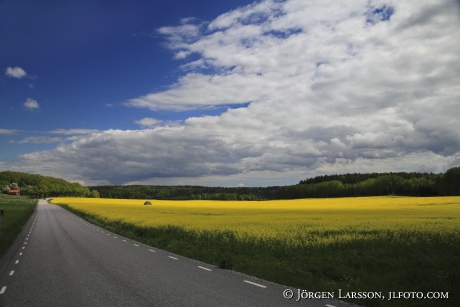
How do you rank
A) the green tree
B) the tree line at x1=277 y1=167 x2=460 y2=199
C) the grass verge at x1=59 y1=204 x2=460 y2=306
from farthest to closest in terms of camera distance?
the tree line at x1=277 y1=167 x2=460 y2=199 < the green tree < the grass verge at x1=59 y1=204 x2=460 y2=306

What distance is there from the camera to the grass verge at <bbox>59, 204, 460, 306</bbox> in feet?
35.8

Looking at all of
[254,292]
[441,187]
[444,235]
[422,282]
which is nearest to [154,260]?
[254,292]

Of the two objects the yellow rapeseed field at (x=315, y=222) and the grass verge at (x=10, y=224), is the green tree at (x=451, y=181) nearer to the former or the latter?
the yellow rapeseed field at (x=315, y=222)

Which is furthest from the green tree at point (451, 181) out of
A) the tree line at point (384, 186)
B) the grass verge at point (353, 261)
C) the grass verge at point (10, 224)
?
the grass verge at point (10, 224)

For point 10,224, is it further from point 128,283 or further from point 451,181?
point 451,181

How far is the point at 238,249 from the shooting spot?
17953 millimetres

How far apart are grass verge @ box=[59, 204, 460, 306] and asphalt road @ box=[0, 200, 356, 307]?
1.13m

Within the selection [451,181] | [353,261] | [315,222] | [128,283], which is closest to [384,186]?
[451,181]

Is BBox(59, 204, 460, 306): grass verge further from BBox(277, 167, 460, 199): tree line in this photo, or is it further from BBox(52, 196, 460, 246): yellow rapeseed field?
BBox(277, 167, 460, 199): tree line

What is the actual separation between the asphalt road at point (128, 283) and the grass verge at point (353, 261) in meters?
1.13

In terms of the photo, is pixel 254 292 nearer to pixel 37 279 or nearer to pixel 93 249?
pixel 37 279

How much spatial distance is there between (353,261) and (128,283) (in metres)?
8.73

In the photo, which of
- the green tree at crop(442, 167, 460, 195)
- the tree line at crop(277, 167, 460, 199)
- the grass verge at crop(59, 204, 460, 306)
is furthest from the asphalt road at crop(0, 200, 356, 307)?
the tree line at crop(277, 167, 460, 199)

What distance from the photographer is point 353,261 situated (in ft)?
47.0
